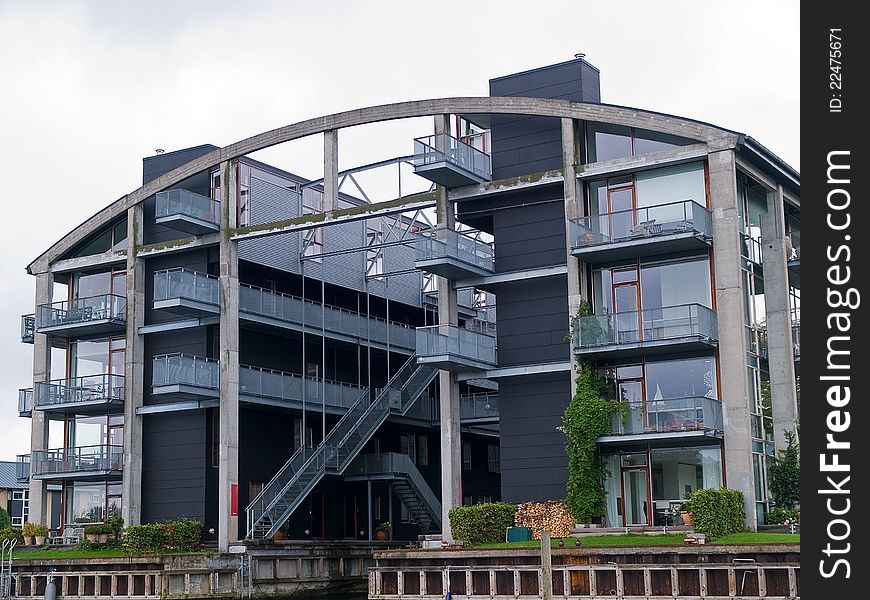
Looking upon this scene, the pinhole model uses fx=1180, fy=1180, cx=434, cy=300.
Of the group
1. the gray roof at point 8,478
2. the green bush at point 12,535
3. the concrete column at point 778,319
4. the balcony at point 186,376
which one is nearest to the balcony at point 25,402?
the green bush at point 12,535

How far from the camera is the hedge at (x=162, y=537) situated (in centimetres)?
3991

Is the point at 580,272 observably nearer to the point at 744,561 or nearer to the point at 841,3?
the point at 744,561

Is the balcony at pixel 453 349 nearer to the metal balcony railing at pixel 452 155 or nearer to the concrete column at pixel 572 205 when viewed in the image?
the concrete column at pixel 572 205

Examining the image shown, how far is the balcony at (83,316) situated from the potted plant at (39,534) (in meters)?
7.60

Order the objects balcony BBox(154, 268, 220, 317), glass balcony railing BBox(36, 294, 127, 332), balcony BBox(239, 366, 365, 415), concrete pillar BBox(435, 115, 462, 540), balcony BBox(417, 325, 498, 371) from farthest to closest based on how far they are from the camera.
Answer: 1. glass balcony railing BBox(36, 294, 127, 332)
2. balcony BBox(239, 366, 365, 415)
3. balcony BBox(154, 268, 220, 317)
4. concrete pillar BBox(435, 115, 462, 540)
5. balcony BBox(417, 325, 498, 371)

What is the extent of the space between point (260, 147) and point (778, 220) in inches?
714

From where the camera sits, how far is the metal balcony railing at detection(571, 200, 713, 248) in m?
33.7

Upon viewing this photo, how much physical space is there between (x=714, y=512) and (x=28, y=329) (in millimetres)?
30003

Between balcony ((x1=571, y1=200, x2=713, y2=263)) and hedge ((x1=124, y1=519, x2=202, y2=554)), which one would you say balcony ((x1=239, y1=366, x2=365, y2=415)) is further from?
balcony ((x1=571, y1=200, x2=713, y2=263))

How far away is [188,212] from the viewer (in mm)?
42688

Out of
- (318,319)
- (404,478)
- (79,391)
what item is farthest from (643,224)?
(79,391)

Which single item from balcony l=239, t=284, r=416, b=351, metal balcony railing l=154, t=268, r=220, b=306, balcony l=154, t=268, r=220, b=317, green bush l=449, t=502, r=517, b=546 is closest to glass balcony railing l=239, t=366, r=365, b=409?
balcony l=239, t=284, r=416, b=351

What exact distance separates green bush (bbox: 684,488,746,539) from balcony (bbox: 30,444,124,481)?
22.6 meters

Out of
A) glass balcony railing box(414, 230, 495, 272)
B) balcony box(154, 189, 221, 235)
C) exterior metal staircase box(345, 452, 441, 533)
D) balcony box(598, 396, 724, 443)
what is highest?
balcony box(154, 189, 221, 235)
